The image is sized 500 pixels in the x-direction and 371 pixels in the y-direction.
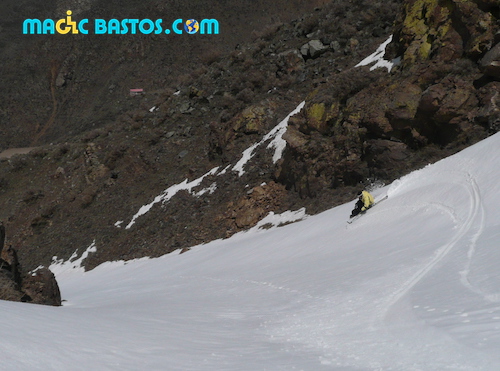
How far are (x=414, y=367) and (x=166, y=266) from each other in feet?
49.4

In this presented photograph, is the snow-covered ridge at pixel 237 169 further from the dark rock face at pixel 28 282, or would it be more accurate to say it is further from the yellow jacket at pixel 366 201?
the dark rock face at pixel 28 282

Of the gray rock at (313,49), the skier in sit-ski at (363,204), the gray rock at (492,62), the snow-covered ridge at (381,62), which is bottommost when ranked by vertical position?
the skier in sit-ski at (363,204)

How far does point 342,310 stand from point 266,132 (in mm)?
20222

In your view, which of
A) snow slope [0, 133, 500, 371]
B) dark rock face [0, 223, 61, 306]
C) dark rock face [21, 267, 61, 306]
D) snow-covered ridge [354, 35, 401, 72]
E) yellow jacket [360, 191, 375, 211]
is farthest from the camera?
snow-covered ridge [354, 35, 401, 72]

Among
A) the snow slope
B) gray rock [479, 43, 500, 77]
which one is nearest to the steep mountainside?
gray rock [479, 43, 500, 77]

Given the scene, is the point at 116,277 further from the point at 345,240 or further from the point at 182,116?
the point at 182,116

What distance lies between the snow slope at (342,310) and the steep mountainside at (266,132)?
12.7 feet

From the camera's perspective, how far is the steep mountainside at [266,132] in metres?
14.8

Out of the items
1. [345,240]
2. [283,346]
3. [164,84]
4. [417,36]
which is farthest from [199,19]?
[283,346]

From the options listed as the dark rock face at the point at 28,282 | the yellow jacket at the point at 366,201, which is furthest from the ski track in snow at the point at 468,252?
the dark rock face at the point at 28,282

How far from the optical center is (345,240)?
10.9 m

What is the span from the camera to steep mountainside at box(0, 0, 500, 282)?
14.8m

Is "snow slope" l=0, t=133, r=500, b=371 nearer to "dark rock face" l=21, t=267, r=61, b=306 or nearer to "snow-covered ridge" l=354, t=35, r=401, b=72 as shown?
"dark rock face" l=21, t=267, r=61, b=306

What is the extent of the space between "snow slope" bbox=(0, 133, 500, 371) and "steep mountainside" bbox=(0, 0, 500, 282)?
388 centimetres
